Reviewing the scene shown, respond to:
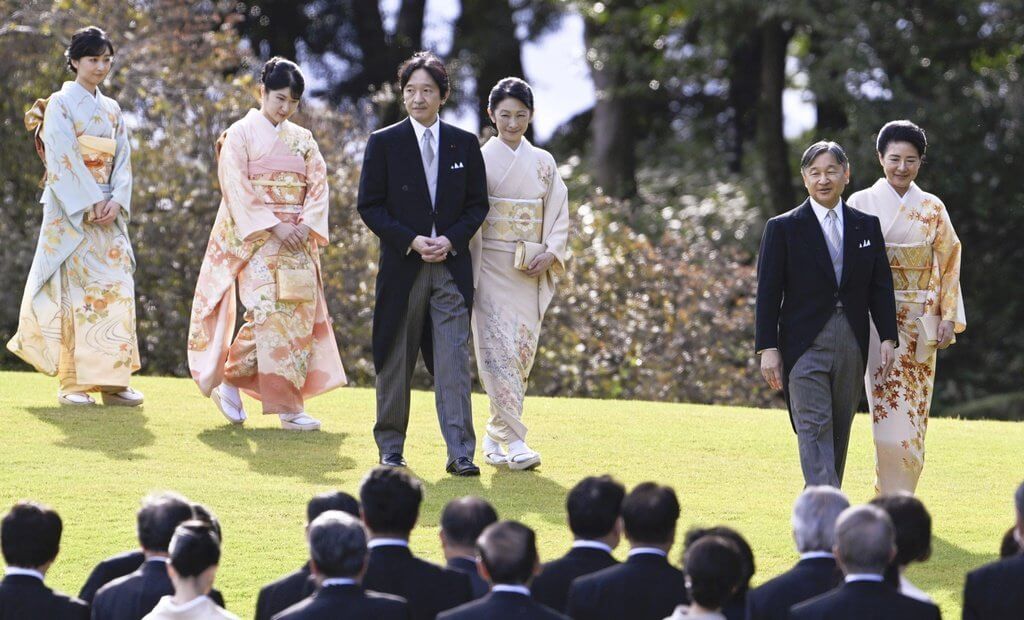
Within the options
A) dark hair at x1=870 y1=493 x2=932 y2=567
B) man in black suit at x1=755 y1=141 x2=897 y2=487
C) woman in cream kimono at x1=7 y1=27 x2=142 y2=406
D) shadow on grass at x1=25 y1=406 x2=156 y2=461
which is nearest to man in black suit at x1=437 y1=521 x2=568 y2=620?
dark hair at x1=870 y1=493 x2=932 y2=567

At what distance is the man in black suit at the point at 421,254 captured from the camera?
8516 mm

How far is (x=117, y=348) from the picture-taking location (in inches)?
398

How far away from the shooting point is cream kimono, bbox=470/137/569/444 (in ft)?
28.9

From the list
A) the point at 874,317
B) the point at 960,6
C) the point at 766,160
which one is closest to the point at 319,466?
the point at 874,317

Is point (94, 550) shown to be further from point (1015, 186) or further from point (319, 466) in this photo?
point (1015, 186)

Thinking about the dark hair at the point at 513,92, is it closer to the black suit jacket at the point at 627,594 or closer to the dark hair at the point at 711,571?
the black suit jacket at the point at 627,594

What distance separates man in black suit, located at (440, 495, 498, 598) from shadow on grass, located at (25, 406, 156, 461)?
13.3 feet

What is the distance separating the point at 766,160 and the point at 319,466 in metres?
13.1

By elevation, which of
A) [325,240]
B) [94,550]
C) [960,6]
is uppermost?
[960,6]

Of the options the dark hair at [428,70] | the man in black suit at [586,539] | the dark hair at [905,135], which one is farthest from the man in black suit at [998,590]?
the dark hair at [428,70]

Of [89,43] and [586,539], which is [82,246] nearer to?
[89,43]

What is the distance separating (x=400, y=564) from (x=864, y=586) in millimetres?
1319

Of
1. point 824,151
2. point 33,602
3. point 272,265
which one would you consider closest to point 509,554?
point 33,602

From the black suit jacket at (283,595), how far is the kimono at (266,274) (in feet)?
15.6
